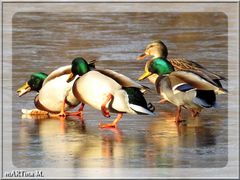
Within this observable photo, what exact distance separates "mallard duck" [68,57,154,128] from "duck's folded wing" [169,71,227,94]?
0.40 meters

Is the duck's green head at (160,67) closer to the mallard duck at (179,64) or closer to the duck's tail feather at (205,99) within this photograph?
the mallard duck at (179,64)

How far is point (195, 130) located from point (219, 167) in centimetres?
159

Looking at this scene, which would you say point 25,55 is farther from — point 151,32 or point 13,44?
point 151,32

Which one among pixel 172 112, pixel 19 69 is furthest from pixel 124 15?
pixel 172 112

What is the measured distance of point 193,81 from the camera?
37.8ft

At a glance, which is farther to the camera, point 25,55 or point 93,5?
point 93,5

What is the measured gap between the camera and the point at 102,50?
15.9 metres

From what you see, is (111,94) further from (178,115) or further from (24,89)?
(24,89)

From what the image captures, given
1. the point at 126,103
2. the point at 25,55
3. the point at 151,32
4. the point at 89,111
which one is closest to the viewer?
the point at 126,103

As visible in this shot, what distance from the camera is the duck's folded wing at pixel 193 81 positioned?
11.5 metres

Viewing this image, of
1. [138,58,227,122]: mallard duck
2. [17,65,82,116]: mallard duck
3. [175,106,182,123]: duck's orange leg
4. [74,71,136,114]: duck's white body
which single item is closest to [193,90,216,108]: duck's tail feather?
[138,58,227,122]: mallard duck

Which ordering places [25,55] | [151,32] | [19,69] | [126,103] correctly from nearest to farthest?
[126,103] → [19,69] → [25,55] → [151,32]

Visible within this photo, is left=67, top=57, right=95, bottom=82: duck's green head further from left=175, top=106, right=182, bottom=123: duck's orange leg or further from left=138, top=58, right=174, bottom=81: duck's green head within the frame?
left=175, top=106, right=182, bottom=123: duck's orange leg

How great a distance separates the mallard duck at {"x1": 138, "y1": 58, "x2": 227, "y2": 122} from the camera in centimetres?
1151
